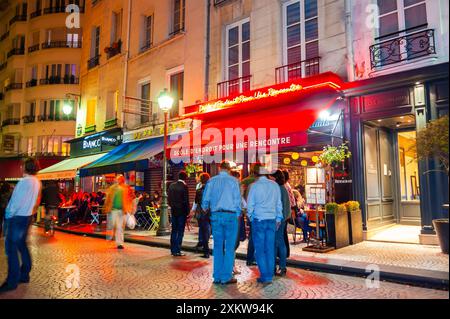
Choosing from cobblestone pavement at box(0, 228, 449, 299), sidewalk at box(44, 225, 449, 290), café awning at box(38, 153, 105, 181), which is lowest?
cobblestone pavement at box(0, 228, 449, 299)

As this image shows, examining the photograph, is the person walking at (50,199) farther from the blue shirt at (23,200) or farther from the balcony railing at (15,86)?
the balcony railing at (15,86)

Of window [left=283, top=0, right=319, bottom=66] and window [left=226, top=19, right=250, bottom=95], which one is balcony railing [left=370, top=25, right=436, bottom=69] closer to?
window [left=283, top=0, right=319, bottom=66]

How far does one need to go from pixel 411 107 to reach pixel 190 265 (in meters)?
6.13

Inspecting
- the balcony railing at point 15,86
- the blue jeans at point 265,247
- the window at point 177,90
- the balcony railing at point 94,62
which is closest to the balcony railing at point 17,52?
the balcony railing at point 15,86

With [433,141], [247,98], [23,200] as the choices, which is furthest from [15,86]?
[433,141]

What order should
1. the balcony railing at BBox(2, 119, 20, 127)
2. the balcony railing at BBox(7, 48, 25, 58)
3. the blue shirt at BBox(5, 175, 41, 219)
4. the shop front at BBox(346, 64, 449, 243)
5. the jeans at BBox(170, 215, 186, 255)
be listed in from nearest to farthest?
1. the blue shirt at BBox(5, 175, 41, 219)
2. the jeans at BBox(170, 215, 186, 255)
3. the shop front at BBox(346, 64, 449, 243)
4. the balcony railing at BBox(2, 119, 20, 127)
5. the balcony railing at BBox(7, 48, 25, 58)

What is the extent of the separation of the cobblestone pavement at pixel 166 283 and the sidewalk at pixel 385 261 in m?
0.25

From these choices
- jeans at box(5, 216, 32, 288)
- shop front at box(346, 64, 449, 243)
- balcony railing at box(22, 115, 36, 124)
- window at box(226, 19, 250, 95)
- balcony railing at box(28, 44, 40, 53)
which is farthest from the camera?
balcony railing at box(28, 44, 40, 53)

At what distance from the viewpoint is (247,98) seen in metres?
11.3

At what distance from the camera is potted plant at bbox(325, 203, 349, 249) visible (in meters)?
7.99

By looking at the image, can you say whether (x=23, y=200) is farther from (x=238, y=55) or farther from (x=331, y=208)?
(x=238, y=55)

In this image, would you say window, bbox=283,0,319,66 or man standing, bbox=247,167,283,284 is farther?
window, bbox=283,0,319,66

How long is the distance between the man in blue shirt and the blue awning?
25.7ft

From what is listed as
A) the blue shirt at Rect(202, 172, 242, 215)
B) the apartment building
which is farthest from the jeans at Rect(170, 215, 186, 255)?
the apartment building
